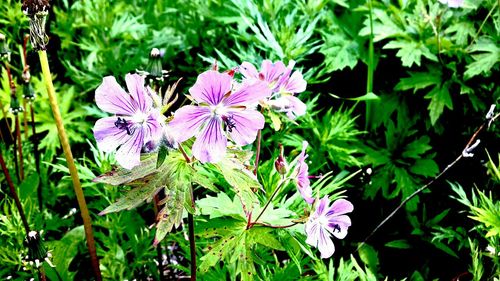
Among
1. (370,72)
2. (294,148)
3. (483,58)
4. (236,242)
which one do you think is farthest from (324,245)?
(483,58)

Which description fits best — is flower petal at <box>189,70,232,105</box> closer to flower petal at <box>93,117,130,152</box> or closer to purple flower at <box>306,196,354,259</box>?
flower petal at <box>93,117,130,152</box>

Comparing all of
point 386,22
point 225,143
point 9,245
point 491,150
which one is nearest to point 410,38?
point 386,22

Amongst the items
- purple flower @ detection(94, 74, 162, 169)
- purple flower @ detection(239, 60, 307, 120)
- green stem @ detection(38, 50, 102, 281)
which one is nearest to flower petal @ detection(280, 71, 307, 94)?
purple flower @ detection(239, 60, 307, 120)

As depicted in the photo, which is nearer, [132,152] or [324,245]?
[132,152]

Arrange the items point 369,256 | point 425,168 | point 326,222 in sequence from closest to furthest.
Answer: point 326,222, point 369,256, point 425,168

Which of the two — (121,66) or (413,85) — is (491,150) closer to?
(413,85)

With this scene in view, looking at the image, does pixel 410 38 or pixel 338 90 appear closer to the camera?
pixel 410 38

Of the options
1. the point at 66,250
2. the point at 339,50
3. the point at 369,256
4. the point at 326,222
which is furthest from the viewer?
the point at 339,50

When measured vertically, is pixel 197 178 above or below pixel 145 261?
above

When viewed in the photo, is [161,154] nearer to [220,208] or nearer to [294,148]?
[220,208]
